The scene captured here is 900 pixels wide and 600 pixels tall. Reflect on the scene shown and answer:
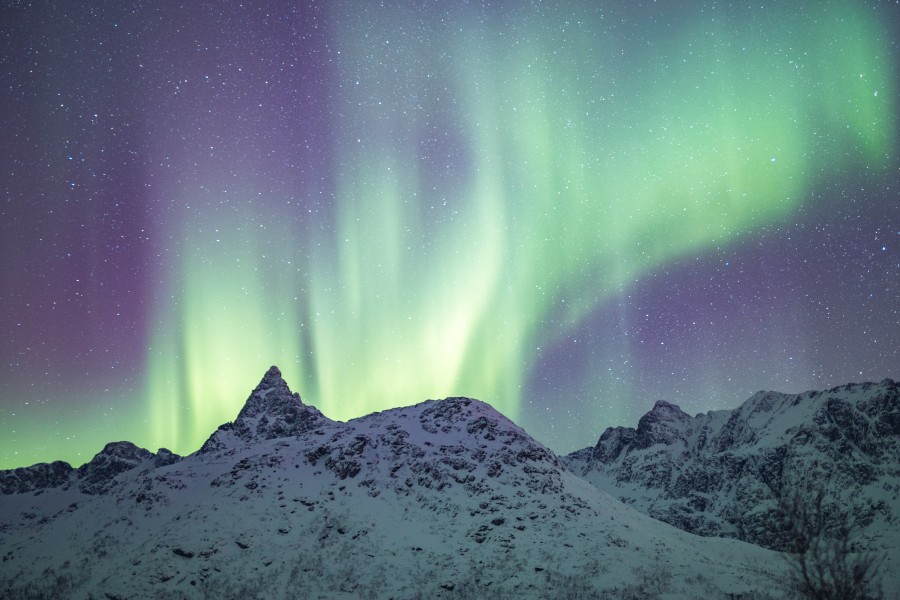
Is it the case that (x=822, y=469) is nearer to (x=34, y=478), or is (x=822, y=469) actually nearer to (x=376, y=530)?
(x=376, y=530)

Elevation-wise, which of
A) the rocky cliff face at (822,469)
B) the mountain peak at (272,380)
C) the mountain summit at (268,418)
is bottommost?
the rocky cliff face at (822,469)

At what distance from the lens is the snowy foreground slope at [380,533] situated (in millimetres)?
43312

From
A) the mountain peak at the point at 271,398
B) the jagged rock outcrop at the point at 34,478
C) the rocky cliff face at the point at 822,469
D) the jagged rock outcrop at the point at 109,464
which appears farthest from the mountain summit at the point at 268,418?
the rocky cliff face at the point at 822,469

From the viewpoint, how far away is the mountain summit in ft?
292

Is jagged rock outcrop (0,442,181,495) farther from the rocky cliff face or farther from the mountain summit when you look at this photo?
the rocky cliff face

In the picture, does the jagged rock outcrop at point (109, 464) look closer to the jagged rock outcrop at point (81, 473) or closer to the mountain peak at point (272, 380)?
the jagged rock outcrop at point (81, 473)

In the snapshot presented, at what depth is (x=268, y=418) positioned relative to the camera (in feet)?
318

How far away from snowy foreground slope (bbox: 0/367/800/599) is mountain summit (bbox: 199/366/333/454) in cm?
401

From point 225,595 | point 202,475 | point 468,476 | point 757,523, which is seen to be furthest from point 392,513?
point 757,523

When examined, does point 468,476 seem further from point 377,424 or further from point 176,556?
point 176,556

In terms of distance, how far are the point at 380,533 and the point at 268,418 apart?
4956 cm

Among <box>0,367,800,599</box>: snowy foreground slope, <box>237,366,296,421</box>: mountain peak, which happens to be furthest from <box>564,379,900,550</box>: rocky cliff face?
<box>237,366,296,421</box>: mountain peak

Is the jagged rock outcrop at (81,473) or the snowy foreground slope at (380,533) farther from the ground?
the jagged rock outcrop at (81,473)

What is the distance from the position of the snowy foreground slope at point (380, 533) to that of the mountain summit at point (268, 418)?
13.1 ft
